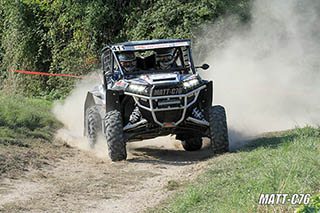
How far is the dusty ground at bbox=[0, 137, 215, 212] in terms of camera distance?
6.76 m

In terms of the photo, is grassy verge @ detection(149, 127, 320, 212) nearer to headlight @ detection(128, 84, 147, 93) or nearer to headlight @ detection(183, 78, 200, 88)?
headlight @ detection(183, 78, 200, 88)

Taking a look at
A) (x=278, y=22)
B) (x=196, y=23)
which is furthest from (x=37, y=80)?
(x=278, y=22)

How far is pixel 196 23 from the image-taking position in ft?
58.2

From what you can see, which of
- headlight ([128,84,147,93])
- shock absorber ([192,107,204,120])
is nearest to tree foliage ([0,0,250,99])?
shock absorber ([192,107,204,120])

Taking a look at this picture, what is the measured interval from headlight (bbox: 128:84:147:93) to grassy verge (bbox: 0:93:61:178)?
199 centimetres

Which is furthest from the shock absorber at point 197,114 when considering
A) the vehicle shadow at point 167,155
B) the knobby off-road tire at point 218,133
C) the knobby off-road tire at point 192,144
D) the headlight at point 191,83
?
the knobby off-road tire at point 192,144

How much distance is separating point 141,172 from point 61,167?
1519 mm

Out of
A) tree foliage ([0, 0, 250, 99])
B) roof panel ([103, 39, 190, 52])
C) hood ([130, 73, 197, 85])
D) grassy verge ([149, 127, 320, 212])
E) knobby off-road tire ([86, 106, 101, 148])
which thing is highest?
tree foliage ([0, 0, 250, 99])

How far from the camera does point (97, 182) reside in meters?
7.96

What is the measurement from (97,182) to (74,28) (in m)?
14.9

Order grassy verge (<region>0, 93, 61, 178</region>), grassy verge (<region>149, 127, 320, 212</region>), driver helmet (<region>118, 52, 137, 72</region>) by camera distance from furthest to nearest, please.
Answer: driver helmet (<region>118, 52, 137, 72</region>) → grassy verge (<region>0, 93, 61, 178</region>) → grassy verge (<region>149, 127, 320, 212</region>)

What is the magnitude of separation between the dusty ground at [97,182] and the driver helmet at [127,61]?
169cm

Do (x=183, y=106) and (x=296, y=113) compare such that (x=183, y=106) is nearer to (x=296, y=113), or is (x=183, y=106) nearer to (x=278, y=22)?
(x=296, y=113)

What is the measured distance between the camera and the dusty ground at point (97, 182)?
22.2 feet
